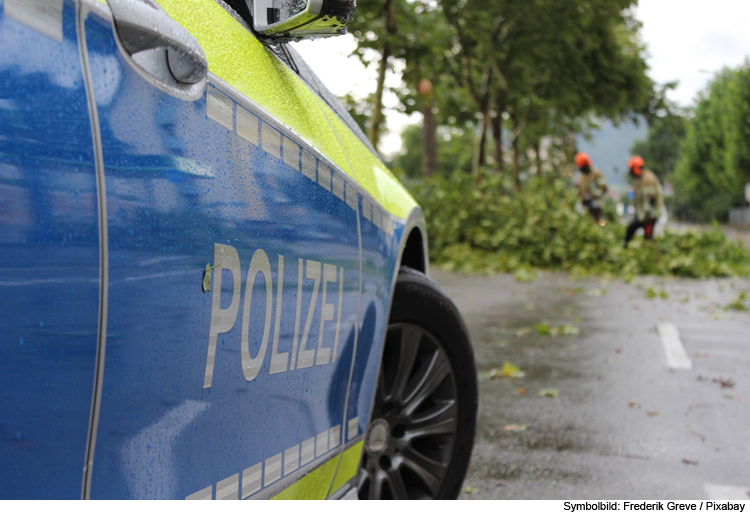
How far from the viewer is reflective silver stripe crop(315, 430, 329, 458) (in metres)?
2.09

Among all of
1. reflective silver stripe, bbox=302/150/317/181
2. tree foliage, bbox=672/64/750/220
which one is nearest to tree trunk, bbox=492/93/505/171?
reflective silver stripe, bbox=302/150/317/181

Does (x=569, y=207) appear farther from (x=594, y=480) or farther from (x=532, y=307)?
(x=594, y=480)

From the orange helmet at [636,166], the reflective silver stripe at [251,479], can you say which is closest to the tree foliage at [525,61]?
the orange helmet at [636,166]

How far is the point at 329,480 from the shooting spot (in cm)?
222

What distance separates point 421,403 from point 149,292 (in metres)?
1.69

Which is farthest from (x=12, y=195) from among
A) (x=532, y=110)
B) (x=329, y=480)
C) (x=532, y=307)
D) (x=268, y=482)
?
(x=532, y=110)

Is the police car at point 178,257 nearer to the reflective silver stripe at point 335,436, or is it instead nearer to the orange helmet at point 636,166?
A: the reflective silver stripe at point 335,436

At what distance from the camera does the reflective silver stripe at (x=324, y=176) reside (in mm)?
2016

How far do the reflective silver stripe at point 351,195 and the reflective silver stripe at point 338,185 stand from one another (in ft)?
0.13

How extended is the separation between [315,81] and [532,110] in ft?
104

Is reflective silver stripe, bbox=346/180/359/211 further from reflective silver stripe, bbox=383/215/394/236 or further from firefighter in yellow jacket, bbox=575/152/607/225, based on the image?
firefighter in yellow jacket, bbox=575/152/607/225

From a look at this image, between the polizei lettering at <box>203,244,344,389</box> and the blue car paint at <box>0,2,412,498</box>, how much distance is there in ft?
0.04

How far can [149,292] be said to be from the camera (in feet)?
4.33

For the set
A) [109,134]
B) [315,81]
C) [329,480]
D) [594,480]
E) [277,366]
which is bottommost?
[594,480]
